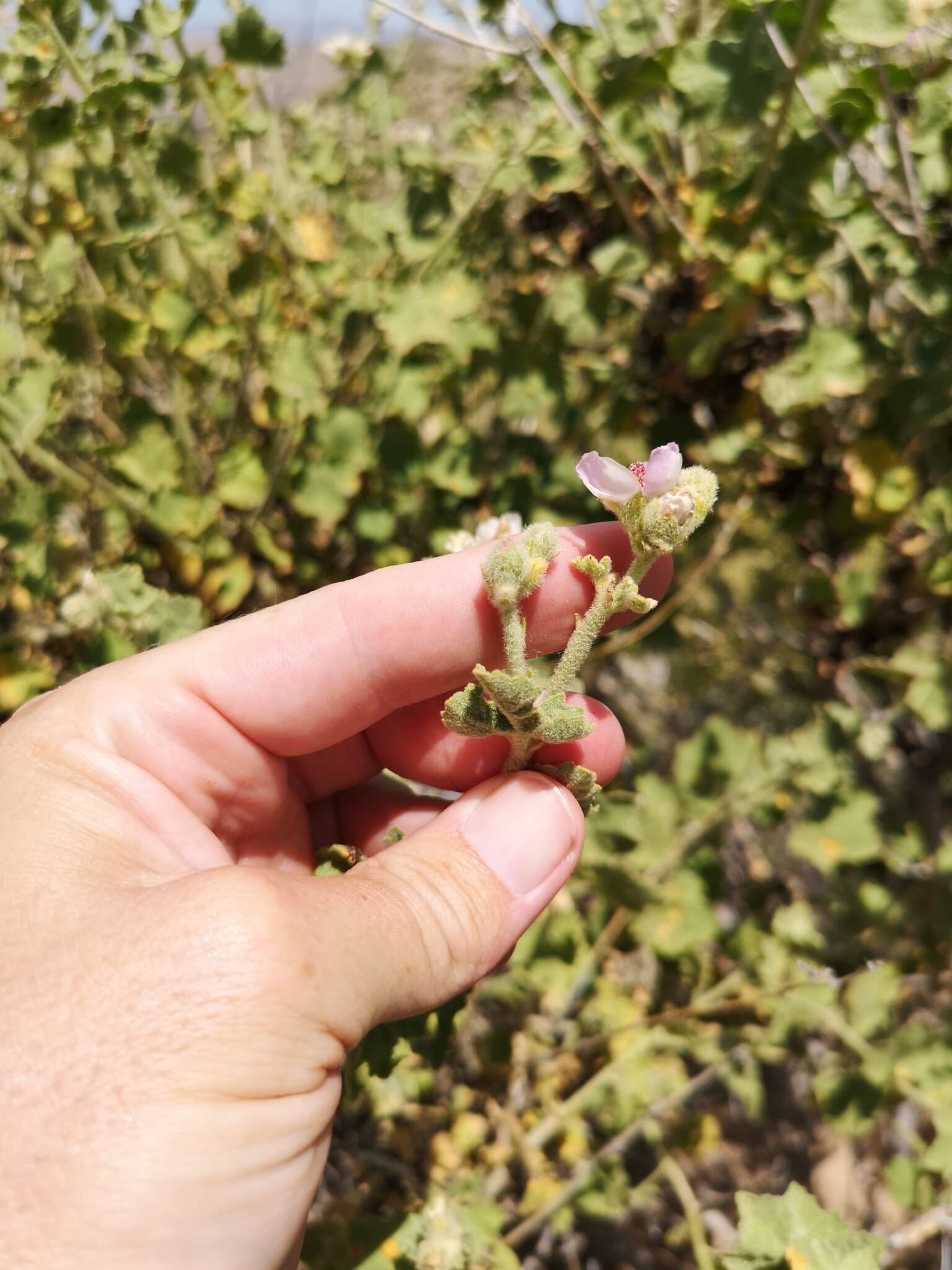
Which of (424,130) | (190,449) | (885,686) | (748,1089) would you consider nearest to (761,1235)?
(748,1089)

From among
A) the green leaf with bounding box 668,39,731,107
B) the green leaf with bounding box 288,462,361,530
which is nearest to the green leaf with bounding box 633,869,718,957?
the green leaf with bounding box 288,462,361,530

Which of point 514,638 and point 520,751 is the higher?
point 514,638

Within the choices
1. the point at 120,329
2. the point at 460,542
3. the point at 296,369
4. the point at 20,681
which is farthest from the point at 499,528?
the point at 20,681

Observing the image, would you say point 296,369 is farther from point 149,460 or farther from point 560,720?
point 560,720

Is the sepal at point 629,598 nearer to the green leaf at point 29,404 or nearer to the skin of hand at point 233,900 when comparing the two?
→ the skin of hand at point 233,900

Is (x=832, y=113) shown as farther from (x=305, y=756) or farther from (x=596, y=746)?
(x=305, y=756)
